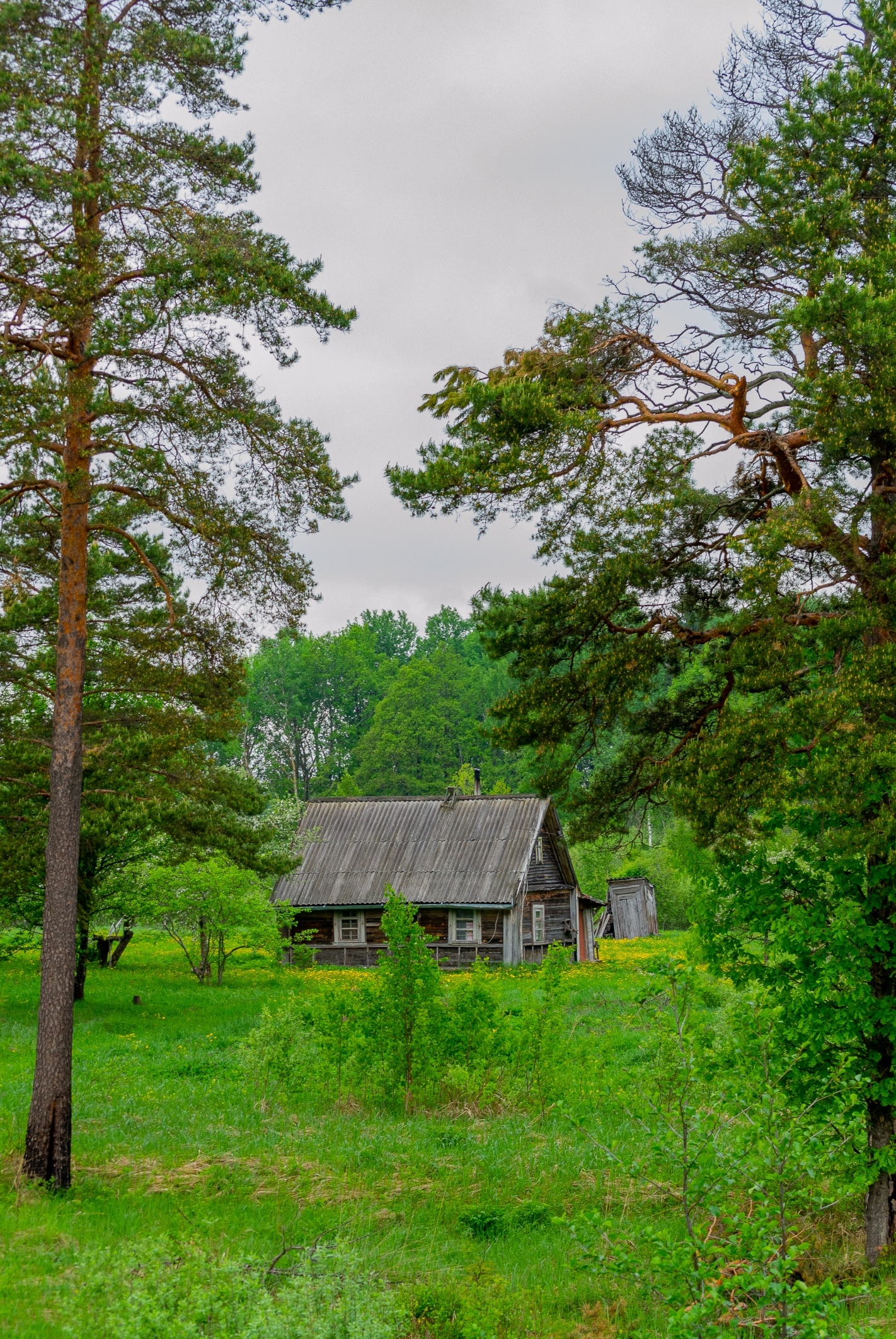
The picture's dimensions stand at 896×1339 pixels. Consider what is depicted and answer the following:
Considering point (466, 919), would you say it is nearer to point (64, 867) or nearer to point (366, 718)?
point (64, 867)

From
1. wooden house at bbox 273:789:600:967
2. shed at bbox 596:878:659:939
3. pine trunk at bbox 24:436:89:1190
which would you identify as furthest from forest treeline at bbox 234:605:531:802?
pine trunk at bbox 24:436:89:1190

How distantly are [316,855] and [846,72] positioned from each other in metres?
28.5

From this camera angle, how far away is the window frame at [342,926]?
3153 cm

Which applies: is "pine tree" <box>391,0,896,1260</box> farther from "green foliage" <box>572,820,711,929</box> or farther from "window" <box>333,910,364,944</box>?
"green foliage" <box>572,820,711,929</box>

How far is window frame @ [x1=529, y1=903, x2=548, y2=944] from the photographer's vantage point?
31734mm

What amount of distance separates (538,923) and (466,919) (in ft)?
9.35

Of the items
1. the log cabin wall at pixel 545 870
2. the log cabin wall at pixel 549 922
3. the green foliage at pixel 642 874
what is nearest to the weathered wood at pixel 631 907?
the green foliage at pixel 642 874

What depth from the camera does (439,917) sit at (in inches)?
1212

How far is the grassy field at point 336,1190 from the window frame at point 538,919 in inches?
646

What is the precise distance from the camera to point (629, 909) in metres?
42.5

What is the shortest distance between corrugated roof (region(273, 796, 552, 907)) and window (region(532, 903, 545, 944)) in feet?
7.39

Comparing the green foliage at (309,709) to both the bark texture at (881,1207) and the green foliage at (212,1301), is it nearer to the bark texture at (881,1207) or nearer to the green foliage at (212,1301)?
the bark texture at (881,1207)

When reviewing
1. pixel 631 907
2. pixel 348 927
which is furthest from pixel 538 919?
pixel 631 907

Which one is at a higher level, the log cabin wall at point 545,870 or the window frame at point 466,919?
the log cabin wall at point 545,870
